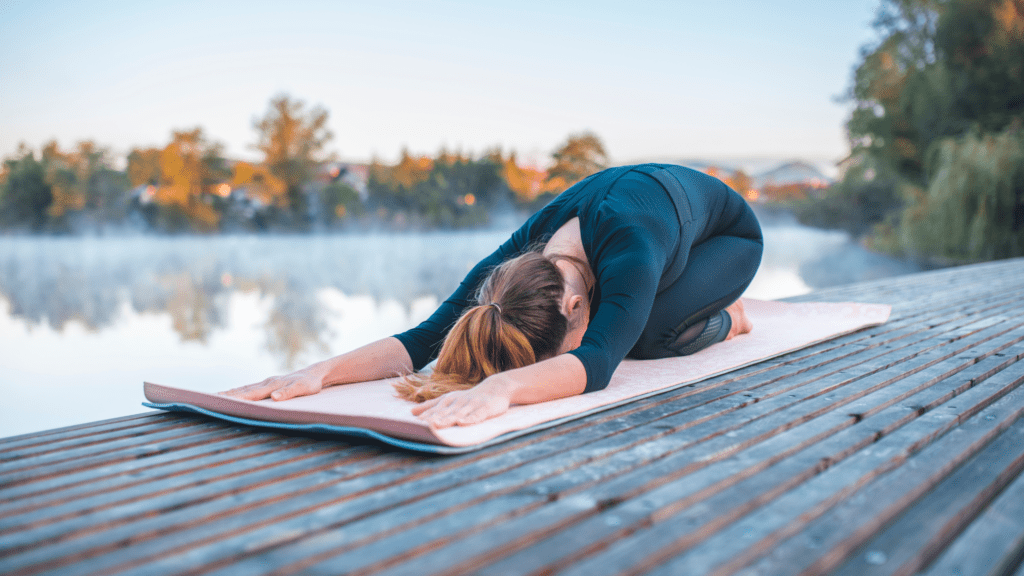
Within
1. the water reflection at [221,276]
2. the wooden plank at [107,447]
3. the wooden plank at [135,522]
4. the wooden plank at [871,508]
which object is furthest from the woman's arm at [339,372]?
the water reflection at [221,276]

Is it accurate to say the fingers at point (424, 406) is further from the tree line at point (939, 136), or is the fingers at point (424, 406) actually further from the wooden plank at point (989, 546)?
the tree line at point (939, 136)

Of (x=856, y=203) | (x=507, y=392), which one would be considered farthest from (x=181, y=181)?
(x=507, y=392)

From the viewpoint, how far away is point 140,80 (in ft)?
80.1

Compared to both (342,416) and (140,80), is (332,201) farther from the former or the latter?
(342,416)

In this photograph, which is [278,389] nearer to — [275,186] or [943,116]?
[943,116]

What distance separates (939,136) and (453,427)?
48.2ft

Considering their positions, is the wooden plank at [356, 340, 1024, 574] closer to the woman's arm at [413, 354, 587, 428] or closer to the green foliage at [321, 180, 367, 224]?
the woman's arm at [413, 354, 587, 428]

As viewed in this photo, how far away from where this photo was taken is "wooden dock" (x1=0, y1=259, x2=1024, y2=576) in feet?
2.64

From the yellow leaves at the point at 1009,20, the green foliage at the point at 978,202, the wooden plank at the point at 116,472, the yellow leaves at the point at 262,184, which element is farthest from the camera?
the yellow leaves at the point at 262,184

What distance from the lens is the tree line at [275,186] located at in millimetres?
18281

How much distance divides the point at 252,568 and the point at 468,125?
94.1 feet

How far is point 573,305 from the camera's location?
1629mm

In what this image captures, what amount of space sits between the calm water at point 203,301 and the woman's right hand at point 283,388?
12.6 feet

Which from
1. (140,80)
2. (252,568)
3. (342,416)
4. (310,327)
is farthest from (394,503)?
(140,80)
